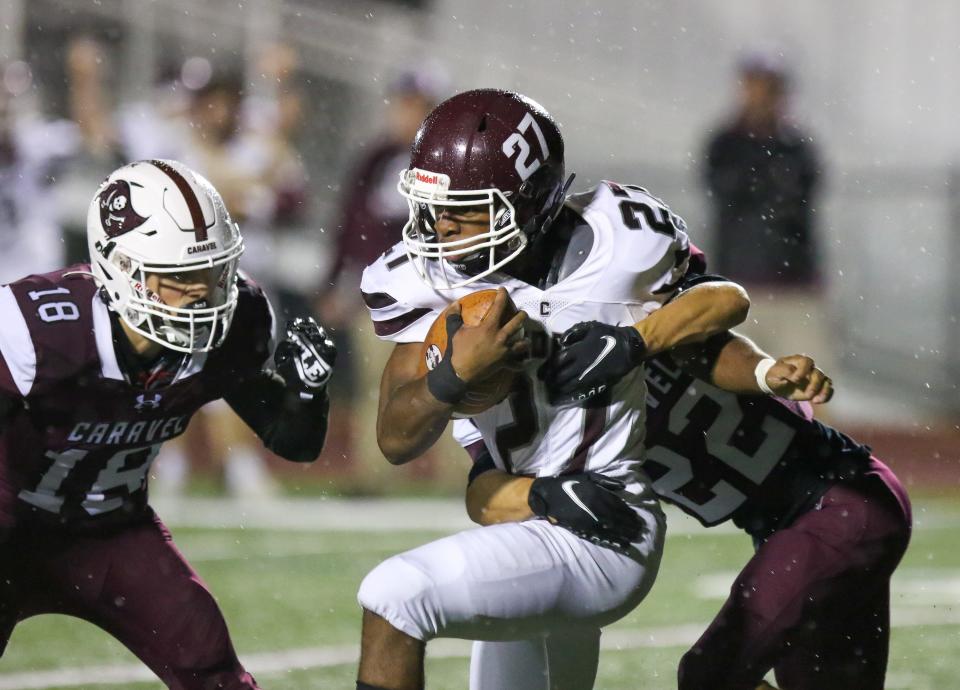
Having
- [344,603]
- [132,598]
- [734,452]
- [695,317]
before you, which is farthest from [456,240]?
[344,603]

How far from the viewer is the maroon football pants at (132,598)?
9.99 feet

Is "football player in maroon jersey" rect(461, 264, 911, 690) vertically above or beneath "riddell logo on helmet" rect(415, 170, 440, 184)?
beneath

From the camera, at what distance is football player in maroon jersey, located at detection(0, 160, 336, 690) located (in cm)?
304

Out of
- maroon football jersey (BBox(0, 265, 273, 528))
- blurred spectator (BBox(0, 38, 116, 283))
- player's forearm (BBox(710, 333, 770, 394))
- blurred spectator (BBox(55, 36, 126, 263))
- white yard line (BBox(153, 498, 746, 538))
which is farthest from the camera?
blurred spectator (BBox(55, 36, 126, 263))

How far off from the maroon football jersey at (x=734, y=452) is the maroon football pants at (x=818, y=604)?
0.06 metres

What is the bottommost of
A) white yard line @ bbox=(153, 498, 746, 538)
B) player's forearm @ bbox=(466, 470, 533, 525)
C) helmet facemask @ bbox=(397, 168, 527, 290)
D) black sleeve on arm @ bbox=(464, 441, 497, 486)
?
white yard line @ bbox=(153, 498, 746, 538)

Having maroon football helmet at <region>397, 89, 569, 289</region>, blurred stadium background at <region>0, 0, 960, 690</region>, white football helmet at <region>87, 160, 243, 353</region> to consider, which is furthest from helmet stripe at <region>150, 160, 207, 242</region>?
blurred stadium background at <region>0, 0, 960, 690</region>

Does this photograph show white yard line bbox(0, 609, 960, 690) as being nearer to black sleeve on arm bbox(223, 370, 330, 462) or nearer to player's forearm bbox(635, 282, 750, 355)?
black sleeve on arm bbox(223, 370, 330, 462)

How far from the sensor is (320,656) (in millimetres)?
4293

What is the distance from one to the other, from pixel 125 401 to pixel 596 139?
8010mm

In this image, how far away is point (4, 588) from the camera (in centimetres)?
310

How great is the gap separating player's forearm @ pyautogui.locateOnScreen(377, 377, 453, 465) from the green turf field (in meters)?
1.40

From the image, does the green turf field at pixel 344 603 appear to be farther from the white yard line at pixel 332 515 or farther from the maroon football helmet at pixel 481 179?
the maroon football helmet at pixel 481 179

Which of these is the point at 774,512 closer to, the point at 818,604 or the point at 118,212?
the point at 818,604
